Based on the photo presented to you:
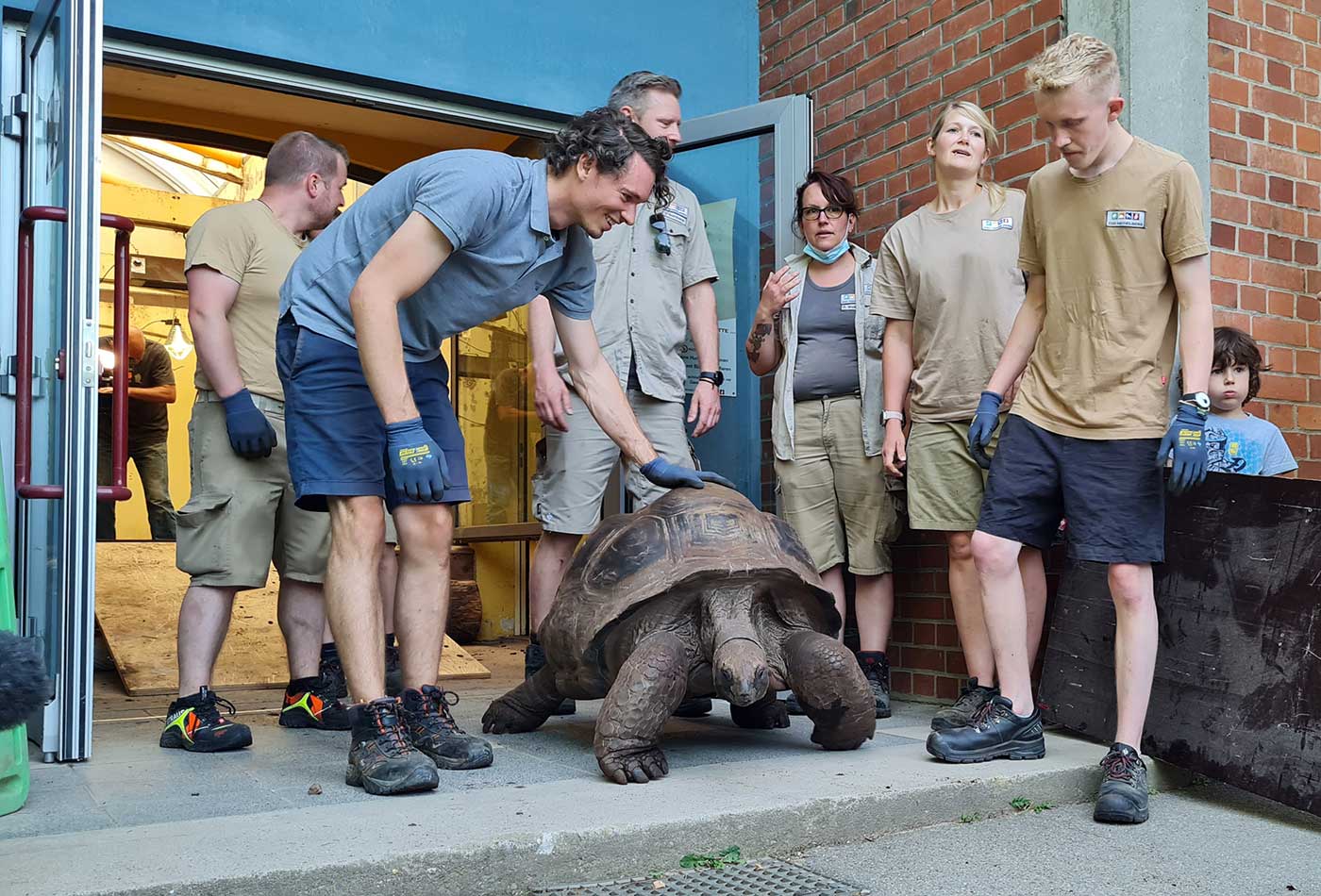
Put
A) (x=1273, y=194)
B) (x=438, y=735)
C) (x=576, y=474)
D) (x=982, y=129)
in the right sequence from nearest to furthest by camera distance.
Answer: (x=438, y=735) → (x=982, y=129) → (x=576, y=474) → (x=1273, y=194)

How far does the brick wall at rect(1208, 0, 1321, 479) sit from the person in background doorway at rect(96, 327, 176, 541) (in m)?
7.05

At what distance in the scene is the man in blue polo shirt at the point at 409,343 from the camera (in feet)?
10.6

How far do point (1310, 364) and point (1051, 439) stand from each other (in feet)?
6.42

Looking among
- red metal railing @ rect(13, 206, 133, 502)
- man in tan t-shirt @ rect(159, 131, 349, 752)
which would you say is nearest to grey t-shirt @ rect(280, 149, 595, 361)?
red metal railing @ rect(13, 206, 133, 502)

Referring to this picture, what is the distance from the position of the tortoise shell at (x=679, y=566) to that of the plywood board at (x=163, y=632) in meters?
2.30

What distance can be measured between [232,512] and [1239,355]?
11.1ft

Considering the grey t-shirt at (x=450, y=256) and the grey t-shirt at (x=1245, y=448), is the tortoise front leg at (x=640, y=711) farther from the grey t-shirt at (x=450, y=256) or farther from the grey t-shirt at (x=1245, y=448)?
the grey t-shirt at (x=1245, y=448)

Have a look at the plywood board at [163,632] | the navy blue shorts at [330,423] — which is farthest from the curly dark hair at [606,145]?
the plywood board at [163,632]

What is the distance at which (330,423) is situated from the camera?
3.46 meters

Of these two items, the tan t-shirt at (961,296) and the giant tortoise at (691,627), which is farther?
the tan t-shirt at (961,296)

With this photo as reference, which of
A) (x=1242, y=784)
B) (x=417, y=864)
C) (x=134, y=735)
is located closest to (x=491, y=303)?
(x=417, y=864)

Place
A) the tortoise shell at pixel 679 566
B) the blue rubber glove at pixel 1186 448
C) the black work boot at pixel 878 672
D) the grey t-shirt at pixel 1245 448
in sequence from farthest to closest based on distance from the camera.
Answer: the black work boot at pixel 878 672 → the grey t-shirt at pixel 1245 448 → the tortoise shell at pixel 679 566 → the blue rubber glove at pixel 1186 448

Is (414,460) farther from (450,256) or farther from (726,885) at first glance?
(726,885)

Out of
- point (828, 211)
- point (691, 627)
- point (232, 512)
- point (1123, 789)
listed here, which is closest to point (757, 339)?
point (828, 211)
